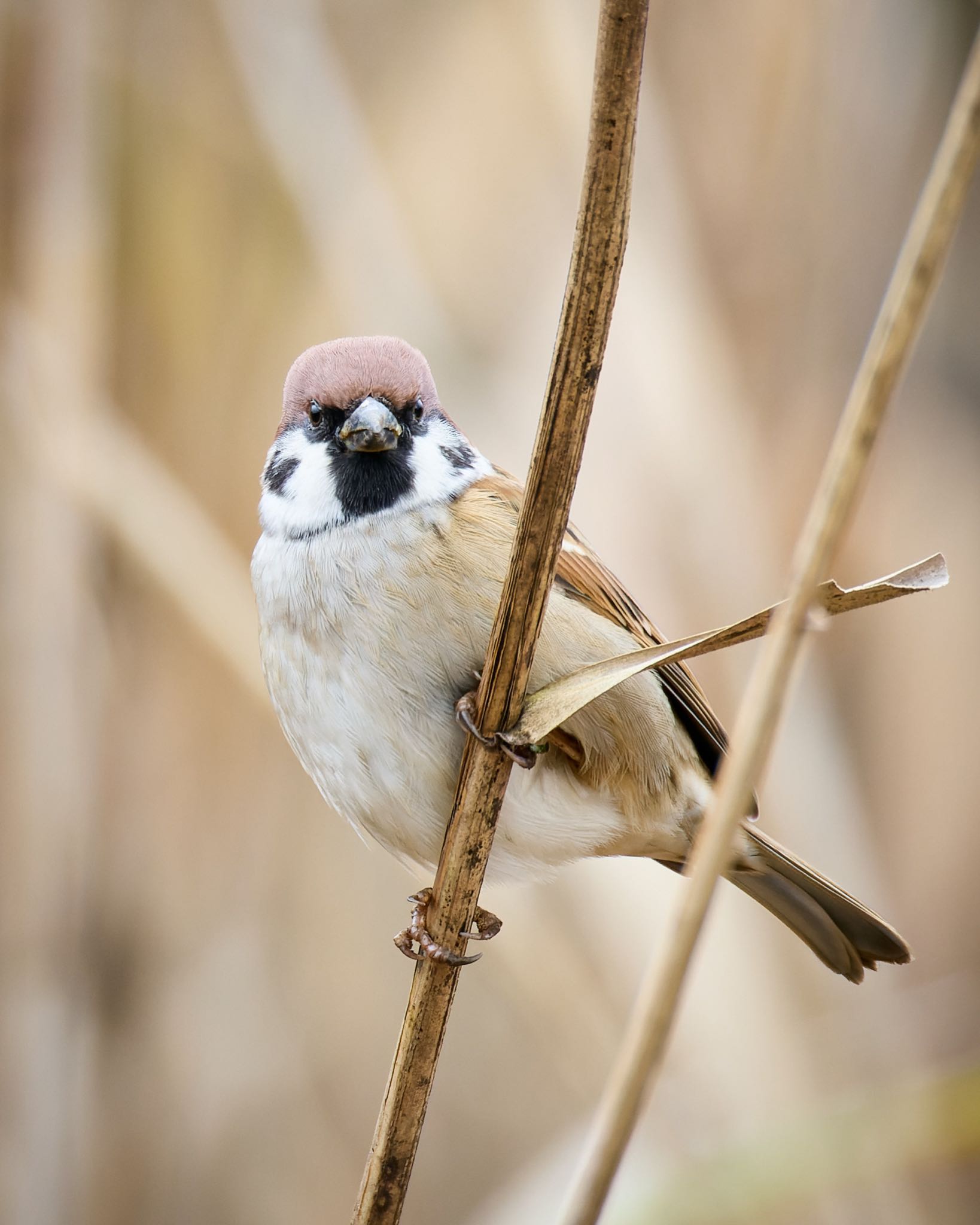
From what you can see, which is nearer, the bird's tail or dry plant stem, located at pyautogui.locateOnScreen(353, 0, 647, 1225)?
dry plant stem, located at pyautogui.locateOnScreen(353, 0, 647, 1225)

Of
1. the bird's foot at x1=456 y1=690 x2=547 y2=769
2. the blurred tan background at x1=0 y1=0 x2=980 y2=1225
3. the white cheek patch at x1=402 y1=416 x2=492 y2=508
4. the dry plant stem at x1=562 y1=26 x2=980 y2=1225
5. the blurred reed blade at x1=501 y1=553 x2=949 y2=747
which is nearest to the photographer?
the dry plant stem at x1=562 y1=26 x2=980 y2=1225

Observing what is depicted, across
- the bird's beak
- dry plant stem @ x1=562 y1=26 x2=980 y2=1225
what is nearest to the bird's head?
the bird's beak

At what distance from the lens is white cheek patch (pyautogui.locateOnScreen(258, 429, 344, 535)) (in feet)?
4.23

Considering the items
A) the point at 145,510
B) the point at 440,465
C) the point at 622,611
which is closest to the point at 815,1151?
the point at 622,611

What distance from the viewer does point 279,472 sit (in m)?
1.37

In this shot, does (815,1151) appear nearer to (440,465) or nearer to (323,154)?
(440,465)

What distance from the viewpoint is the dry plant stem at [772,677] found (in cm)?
51

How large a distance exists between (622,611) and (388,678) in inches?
13.8

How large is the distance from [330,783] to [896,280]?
94 centimetres

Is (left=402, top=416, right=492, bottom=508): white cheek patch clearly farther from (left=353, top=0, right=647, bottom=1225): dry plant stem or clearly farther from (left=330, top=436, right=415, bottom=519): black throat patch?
(left=353, top=0, right=647, bottom=1225): dry plant stem

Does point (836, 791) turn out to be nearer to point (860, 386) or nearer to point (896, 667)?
point (896, 667)

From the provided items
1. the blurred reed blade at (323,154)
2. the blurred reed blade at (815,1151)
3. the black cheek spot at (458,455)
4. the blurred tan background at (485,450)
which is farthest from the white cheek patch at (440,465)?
the blurred reed blade at (815,1151)

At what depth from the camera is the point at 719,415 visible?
1956 mm

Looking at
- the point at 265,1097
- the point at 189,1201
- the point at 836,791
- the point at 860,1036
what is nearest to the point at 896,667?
the point at 836,791
